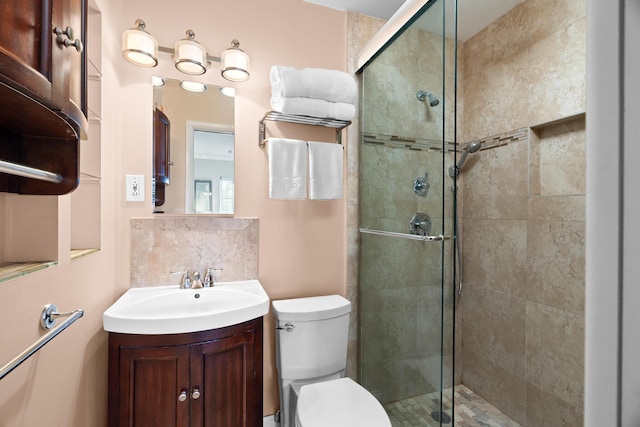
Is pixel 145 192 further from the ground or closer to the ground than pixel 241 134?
closer to the ground

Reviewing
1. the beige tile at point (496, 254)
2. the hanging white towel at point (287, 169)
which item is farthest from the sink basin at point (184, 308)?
the beige tile at point (496, 254)

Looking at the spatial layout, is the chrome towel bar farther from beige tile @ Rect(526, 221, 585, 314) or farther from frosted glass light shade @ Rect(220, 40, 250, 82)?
frosted glass light shade @ Rect(220, 40, 250, 82)

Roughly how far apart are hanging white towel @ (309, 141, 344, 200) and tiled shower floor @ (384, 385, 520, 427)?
112 cm

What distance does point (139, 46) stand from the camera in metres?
1.47

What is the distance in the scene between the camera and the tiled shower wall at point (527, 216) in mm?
1606

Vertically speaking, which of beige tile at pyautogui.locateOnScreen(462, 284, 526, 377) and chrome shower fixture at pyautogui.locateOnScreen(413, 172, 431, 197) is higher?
chrome shower fixture at pyautogui.locateOnScreen(413, 172, 431, 197)

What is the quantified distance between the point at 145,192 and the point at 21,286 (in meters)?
0.82

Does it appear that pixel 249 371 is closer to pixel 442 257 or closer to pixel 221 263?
pixel 221 263

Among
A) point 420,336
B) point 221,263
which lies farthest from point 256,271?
point 420,336

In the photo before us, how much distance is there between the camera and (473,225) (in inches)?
87.9

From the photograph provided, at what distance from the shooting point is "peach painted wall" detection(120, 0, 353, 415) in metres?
1.60

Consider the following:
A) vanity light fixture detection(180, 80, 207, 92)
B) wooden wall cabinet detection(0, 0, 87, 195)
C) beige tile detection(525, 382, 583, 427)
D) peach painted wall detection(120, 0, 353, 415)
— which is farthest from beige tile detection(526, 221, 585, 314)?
wooden wall cabinet detection(0, 0, 87, 195)

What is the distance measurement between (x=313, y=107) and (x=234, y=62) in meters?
0.48

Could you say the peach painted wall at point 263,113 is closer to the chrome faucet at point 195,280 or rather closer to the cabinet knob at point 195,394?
the chrome faucet at point 195,280
